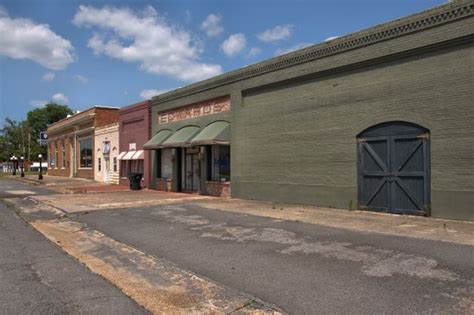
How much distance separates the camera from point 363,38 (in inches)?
568

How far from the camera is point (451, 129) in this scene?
12.2 metres

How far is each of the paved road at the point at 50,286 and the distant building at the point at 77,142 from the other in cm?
3212

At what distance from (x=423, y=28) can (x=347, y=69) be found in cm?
299

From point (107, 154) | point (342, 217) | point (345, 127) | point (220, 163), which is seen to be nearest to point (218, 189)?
point (220, 163)

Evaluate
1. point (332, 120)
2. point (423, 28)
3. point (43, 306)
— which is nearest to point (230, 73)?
point (332, 120)

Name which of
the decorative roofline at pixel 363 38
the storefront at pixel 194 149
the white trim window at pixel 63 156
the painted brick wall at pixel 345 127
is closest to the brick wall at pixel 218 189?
the storefront at pixel 194 149

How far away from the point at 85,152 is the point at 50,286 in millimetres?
38291

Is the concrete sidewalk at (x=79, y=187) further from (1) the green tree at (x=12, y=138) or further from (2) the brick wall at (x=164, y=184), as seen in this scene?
(1) the green tree at (x=12, y=138)

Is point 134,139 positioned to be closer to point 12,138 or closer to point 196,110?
point 196,110

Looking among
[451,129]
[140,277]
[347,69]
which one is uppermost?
[347,69]

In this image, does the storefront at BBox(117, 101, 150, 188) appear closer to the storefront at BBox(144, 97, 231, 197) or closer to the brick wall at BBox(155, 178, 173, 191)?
the brick wall at BBox(155, 178, 173, 191)

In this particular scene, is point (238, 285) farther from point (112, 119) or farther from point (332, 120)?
point (112, 119)

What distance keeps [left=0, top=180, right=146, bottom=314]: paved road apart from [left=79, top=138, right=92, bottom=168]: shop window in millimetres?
33023

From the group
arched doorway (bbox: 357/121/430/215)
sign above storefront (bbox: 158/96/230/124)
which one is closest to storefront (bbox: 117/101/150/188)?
sign above storefront (bbox: 158/96/230/124)
